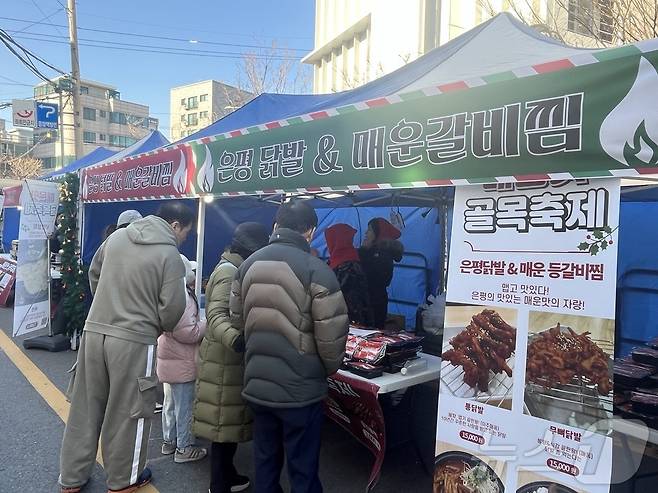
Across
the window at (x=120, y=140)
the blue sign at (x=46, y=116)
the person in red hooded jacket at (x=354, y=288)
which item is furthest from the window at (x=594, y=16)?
the window at (x=120, y=140)

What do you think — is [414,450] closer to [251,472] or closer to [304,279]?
[251,472]

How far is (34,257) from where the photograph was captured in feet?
20.8

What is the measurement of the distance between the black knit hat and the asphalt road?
62.8 inches

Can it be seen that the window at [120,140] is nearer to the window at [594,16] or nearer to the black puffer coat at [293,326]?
the window at [594,16]

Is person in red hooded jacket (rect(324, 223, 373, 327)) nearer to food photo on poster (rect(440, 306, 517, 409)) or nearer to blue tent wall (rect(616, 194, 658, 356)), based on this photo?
food photo on poster (rect(440, 306, 517, 409))

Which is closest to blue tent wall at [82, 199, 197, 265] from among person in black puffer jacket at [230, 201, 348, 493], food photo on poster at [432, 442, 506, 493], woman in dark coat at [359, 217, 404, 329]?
woman in dark coat at [359, 217, 404, 329]

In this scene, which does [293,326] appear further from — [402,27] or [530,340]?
[402,27]

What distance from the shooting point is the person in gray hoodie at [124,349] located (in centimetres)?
272

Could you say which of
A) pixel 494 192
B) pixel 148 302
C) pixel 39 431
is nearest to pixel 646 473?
pixel 494 192

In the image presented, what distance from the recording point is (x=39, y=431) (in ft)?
12.5

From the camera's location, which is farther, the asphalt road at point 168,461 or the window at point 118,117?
the window at point 118,117

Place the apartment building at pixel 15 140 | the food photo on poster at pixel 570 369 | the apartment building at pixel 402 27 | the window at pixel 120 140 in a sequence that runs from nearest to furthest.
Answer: the food photo on poster at pixel 570 369 < the apartment building at pixel 402 27 < the apartment building at pixel 15 140 < the window at pixel 120 140

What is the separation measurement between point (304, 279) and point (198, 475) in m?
1.87

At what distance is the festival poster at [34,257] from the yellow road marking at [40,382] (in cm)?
33
